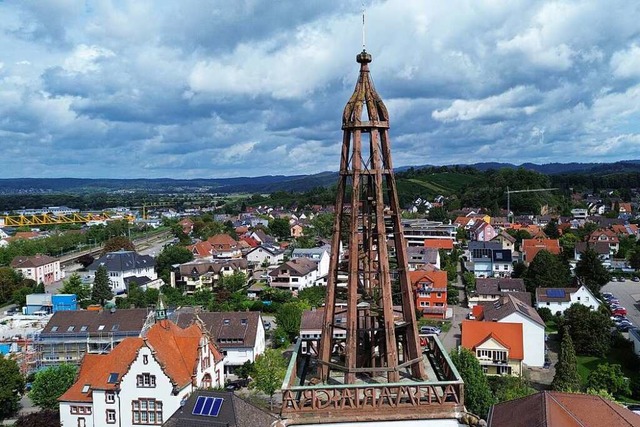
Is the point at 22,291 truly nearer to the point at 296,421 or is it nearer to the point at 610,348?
the point at 610,348

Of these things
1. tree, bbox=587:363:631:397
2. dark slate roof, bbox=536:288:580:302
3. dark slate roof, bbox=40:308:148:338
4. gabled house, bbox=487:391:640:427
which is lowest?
tree, bbox=587:363:631:397

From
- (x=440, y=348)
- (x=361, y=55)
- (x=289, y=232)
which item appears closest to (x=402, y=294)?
(x=440, y=348)

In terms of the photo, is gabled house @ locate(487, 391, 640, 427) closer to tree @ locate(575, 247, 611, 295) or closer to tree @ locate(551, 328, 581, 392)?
tree @ locate(551, 328, 581, 392)

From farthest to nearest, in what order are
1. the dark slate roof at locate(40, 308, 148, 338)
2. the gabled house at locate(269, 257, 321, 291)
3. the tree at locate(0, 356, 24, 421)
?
the gabled house at locate(269, 257, 321, 291)
the dark slate roof at locate(40, 308, 148, 338)
the tree at locate(0, 356, 24, 421)

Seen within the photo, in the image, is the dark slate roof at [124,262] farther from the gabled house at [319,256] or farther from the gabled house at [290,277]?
the gabled house at [319,256]

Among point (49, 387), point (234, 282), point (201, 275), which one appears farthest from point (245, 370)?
point (201, 275)

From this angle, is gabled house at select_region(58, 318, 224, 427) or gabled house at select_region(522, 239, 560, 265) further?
gabled house at select_region(522, 239, 560, 265)

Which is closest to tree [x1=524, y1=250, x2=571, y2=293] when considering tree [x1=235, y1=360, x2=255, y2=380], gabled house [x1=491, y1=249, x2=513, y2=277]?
gabled house [x1=491, y1=249, x2=513, y2=277]

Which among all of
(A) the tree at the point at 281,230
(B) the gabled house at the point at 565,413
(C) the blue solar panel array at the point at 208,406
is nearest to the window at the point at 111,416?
(C) the blue solar panel array at the point at 208,406
